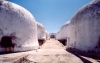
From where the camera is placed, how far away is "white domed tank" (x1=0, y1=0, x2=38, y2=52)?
19.4ft

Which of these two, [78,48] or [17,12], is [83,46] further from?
[17,12]

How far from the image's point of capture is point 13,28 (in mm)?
6141

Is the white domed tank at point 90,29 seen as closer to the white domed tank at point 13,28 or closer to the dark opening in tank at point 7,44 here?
the white domed tank at point 13,28

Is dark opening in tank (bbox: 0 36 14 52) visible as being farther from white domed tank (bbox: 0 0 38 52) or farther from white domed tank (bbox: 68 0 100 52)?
white domed tank (bbox: 68 0 100 52)

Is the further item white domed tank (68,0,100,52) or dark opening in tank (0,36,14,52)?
dark opening in tank (0,36,14,52)

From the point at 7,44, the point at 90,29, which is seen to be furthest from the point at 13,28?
the point at 90,29

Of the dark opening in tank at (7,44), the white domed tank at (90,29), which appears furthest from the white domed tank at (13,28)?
the white domed tank at (90,29)

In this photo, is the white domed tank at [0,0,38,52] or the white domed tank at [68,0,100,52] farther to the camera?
the white domed tank at [0,0,38,52]

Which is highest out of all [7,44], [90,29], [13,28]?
[13,28]

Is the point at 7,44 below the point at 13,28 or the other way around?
below

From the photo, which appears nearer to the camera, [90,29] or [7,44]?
[90,29]

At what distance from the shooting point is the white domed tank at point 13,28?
5.91 meters

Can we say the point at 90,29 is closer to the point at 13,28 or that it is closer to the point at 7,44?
the point at 13,28

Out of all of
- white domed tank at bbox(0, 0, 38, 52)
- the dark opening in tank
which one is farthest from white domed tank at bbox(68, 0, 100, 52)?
the dark opening in tank
